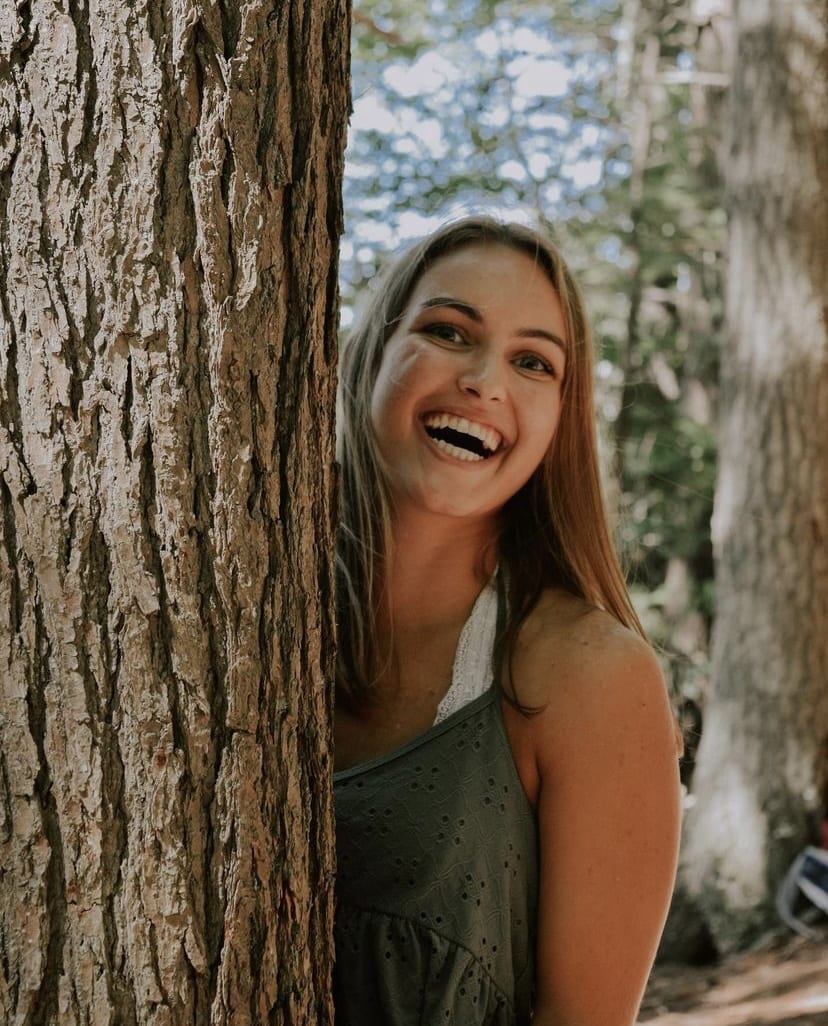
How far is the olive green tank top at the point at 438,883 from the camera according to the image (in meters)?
1.87

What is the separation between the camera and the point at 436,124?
28.1ft

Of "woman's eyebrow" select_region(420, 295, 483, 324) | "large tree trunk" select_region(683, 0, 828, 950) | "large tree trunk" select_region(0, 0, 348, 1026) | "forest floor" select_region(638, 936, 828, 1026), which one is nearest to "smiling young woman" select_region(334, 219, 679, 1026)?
"woman's eyebrow" select_region(420, 295, 483, 324)

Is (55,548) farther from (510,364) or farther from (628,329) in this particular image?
(628,329)

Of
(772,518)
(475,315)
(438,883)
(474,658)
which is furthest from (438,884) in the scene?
(772,518)

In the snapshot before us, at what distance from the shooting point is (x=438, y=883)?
1893 millimetres

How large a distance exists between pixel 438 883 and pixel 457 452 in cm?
72

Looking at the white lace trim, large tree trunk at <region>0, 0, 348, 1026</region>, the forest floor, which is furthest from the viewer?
the forest floor

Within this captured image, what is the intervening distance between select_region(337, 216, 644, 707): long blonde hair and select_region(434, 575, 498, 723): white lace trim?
0.06 m

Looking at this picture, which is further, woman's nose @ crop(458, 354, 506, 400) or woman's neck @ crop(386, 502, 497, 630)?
woman's neck @ crop(386, 502, 497, 630)

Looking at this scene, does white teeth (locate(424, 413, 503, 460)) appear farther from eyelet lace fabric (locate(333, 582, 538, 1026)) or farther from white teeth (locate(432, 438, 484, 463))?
eyelet lace fabric (locate(333, 582, 538, 1026))

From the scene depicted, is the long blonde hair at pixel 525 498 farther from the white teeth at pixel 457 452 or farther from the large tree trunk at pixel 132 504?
the large tree trunk at pixel 132 504

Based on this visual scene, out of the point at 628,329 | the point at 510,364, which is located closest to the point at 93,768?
the point at 510,364

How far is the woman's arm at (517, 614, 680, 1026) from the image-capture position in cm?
190

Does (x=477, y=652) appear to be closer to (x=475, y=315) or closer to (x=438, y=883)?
(x=438, y=883)
